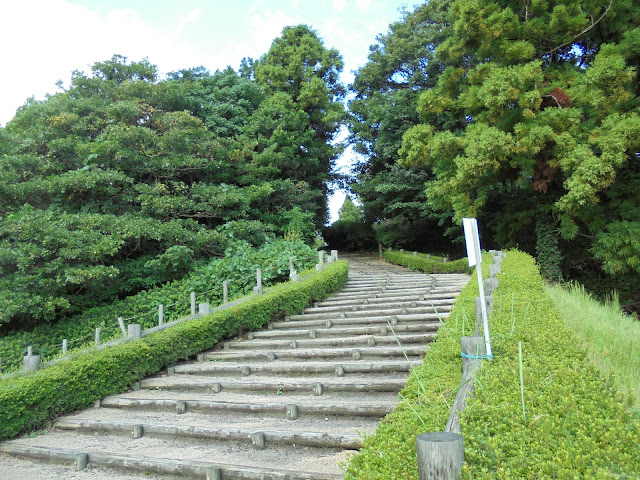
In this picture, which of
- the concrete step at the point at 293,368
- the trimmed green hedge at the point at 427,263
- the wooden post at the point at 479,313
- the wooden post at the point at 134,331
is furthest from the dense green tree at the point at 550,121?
the wooden post at the point at 134,331

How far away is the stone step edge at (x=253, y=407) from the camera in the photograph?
199 inches

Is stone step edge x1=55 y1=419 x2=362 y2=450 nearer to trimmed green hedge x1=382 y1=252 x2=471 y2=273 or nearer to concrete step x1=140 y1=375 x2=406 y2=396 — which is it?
concrete step x1=140 y1=375 x2=406 y2=396

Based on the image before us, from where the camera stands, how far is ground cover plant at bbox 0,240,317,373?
11445 mm

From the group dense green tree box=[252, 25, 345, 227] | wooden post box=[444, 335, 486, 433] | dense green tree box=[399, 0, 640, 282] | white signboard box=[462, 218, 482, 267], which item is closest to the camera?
wooden post box=[444, 335, 486, 433]

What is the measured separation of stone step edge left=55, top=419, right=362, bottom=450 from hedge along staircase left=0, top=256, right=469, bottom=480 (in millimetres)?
12

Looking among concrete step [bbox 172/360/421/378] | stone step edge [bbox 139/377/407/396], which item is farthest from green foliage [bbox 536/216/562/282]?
stone step edge [bbox 139/377/407/396]

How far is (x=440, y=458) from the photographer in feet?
6.22

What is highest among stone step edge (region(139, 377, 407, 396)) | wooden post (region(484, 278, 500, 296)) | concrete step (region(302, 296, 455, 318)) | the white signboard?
the white signboard

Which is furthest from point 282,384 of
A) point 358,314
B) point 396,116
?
point 396,116

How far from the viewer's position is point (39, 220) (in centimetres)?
1134

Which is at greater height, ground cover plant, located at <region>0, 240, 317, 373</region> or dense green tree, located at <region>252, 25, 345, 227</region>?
dense green tree, located at <region>252, 25, 345, 227</region>

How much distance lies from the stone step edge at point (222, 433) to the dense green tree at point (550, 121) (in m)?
9.56

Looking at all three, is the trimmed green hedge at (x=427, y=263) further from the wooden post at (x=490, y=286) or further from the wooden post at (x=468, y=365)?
the wooden post at (x=468, y=365)

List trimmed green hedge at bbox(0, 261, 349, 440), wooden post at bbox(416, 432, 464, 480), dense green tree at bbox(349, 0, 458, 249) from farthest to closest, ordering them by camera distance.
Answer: dense green tree at bbox(349, 0, 458, 249), trimmed green hedge at bbox(0, 261, 349, 440), wooden post at bbox(416, 432, 464, 480)
